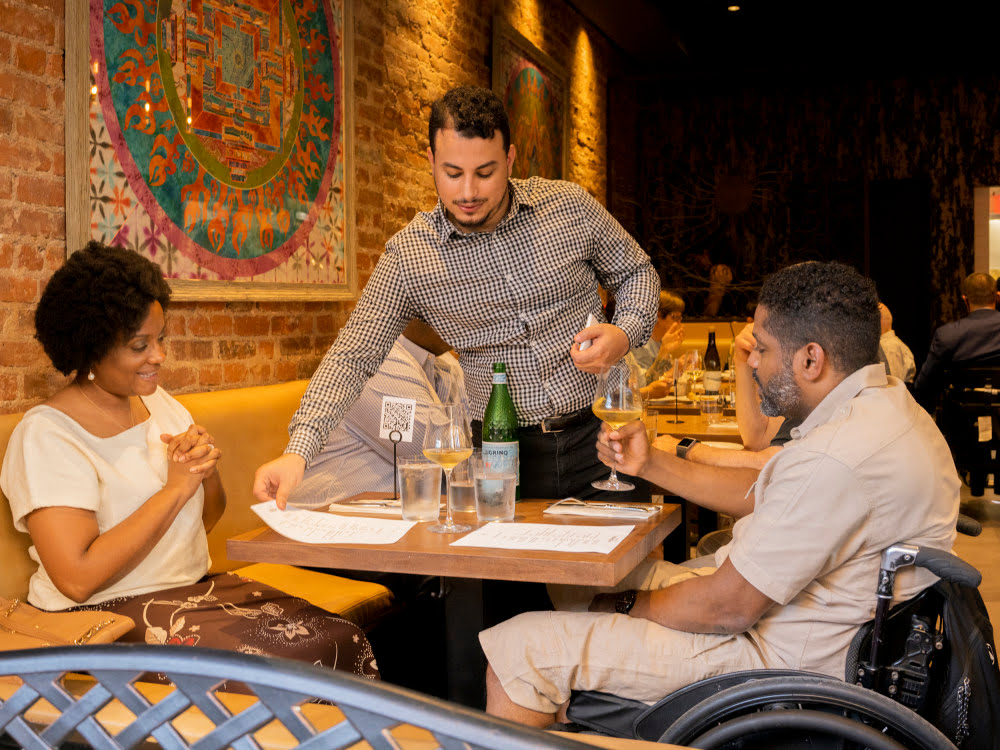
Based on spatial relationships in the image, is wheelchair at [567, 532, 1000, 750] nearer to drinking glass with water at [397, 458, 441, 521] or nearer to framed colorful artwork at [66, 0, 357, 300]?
drinking glass with water at [397, 458, 441, 521]

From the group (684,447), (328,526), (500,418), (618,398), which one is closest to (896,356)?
(684,447)

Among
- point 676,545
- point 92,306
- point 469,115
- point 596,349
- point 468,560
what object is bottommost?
point 676,545

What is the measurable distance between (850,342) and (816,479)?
13.5 inches

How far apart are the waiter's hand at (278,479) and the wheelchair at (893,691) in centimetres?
93

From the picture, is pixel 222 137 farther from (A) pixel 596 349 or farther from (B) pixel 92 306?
(A) pixel 596 349

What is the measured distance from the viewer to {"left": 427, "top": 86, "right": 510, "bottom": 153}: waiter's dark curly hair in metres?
2.25

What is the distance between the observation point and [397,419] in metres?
2.42

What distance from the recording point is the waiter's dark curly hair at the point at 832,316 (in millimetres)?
1692

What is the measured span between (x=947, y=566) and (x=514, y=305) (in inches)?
52.7

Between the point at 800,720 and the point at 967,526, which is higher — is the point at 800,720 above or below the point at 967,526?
below

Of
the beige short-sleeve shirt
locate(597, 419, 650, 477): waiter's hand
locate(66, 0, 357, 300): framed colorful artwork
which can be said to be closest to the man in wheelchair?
the beige short-sleeve shirt

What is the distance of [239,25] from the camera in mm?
3318

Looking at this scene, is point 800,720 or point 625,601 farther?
point 625,601

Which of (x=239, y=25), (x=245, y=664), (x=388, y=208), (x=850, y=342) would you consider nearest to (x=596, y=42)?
(x=388, y=208)
